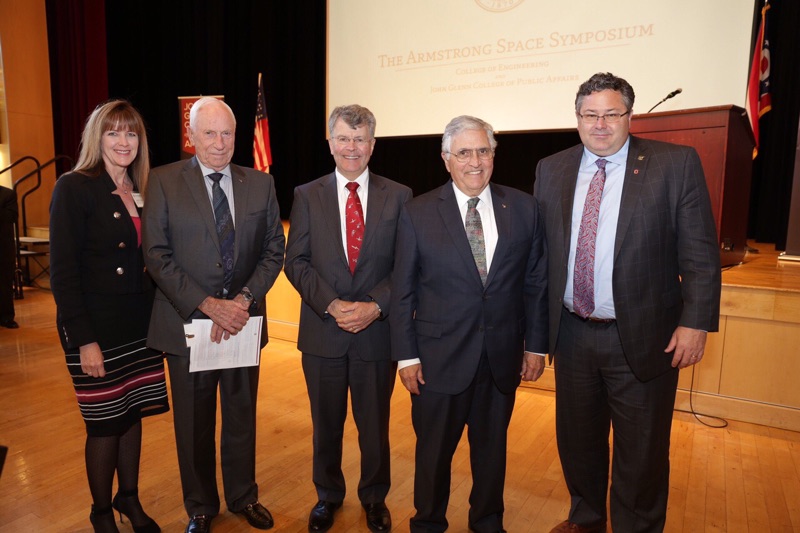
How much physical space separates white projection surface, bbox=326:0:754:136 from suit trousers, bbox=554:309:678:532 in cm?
324

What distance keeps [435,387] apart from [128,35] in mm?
9775

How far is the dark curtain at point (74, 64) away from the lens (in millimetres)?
8789

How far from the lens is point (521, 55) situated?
5.12 meters

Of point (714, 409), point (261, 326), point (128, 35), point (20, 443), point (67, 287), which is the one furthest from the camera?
point (128, 35)

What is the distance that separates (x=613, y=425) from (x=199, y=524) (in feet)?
5.39

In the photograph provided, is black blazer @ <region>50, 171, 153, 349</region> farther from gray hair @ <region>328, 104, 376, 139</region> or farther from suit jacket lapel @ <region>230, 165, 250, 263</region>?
gray hair @ <region>328, 104, 376, 139</region>

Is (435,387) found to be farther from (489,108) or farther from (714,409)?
(489,108)

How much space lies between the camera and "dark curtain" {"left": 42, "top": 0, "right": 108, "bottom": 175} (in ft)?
28.8

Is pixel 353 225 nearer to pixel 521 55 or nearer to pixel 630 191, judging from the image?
pixel 630 191

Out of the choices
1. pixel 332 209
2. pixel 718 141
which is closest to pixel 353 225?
pixel 332 209

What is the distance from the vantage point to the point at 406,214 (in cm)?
203

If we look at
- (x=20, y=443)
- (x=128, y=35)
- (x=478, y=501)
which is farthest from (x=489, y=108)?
(x=128, y=35)

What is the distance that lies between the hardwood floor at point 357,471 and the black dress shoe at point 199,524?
0.10 meters

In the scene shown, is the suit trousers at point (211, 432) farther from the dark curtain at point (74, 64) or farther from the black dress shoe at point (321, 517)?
the dark curtain at point (74, 64)
